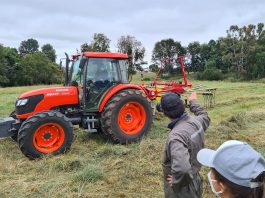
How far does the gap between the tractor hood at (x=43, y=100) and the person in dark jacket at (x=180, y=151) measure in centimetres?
459

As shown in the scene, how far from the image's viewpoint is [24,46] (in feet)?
309

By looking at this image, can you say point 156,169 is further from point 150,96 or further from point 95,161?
point 150,96

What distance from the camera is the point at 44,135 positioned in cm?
658

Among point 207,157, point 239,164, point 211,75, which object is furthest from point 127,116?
point 211,75

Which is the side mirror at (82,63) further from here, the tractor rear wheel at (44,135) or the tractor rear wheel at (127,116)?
the tractor rear wheel at (44,135)

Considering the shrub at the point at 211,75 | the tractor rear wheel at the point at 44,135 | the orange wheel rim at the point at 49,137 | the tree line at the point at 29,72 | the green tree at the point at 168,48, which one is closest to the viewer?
the tractor rear wheel at the point at 44,135

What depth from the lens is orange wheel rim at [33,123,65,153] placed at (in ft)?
21.4

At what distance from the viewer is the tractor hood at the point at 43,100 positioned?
23.1ft

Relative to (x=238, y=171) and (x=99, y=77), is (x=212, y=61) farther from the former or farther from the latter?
(x=238, y=171)

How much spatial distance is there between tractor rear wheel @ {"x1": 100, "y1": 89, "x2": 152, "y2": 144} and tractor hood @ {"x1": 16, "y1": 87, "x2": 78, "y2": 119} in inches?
31.9

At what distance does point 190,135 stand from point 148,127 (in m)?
4.99

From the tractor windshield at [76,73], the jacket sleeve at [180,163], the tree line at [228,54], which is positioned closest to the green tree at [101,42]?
the tree line at [228,54]

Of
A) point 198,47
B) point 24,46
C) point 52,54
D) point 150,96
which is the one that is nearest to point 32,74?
point 52,54

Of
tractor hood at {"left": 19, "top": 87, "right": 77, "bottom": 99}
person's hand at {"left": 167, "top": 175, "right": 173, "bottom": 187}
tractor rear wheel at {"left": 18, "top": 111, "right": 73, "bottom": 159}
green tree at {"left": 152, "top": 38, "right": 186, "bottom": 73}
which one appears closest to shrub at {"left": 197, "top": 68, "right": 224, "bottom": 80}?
green tree at {"left": 152, "top": 38, "right": 186, "bottom": 73}
